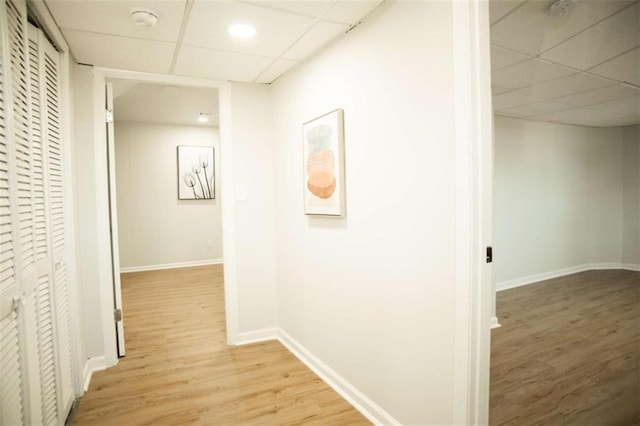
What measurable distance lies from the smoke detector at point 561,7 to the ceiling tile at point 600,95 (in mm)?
2270

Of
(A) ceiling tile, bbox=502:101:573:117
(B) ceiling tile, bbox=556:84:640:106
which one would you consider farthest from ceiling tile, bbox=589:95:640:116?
(A) ceiling tile, bbox=502:101:573:117

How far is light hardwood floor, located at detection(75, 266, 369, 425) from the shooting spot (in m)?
2.09

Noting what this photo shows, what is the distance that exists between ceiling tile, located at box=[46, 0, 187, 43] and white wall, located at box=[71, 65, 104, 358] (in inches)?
28.2

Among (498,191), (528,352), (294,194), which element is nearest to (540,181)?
(498,191)

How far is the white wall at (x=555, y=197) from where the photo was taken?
4785 mm

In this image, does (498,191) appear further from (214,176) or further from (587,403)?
(214,176)

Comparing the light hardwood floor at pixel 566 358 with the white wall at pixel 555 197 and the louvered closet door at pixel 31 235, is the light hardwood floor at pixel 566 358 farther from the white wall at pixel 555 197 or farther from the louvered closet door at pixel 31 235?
the louvered closet door at pixel 31 235

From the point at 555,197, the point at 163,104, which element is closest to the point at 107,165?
the point at 163,104

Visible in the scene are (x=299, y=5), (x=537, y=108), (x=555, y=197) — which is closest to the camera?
(x=299, y=5)

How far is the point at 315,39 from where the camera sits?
225 centimetres

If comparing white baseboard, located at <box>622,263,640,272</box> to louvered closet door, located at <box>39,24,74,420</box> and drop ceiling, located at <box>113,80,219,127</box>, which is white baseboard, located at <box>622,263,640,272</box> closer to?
drop ceiling, located at <box>113,80,219,127</box>

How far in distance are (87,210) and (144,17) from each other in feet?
5.06

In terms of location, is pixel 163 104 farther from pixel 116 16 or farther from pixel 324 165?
pixel 324 165

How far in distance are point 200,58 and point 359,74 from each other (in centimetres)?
123
